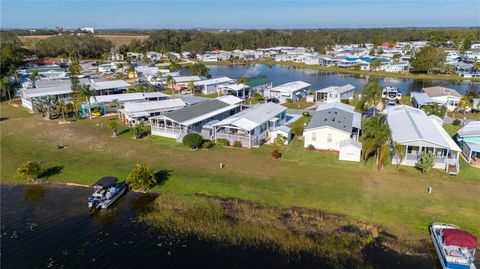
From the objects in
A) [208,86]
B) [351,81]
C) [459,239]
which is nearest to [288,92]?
[208,86]

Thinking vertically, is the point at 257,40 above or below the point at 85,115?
above

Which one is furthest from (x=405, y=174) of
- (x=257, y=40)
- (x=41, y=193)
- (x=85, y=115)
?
(x=257, y=40)

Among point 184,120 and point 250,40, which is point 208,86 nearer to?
point 184,120

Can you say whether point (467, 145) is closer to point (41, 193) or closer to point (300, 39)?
point (41, 193)

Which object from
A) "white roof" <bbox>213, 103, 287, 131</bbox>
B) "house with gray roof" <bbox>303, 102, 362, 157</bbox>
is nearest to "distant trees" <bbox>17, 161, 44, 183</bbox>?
"white roof" <bbox>213, 103, 287, 131</bbox>

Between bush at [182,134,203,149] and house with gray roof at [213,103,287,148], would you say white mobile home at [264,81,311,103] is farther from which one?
bush at [182,134,203,149]

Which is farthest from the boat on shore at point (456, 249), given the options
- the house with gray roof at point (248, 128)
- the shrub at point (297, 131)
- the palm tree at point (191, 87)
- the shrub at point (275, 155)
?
the palm tree at point (191, 87)

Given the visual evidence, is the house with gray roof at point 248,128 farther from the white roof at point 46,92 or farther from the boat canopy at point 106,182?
the white roof at point 46,92
